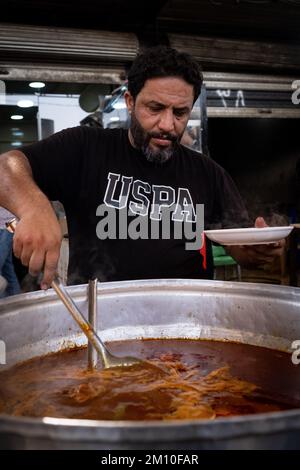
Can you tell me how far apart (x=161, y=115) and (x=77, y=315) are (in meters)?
1.16

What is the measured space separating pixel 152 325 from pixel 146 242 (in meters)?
0.53

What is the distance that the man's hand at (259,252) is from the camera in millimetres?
1595

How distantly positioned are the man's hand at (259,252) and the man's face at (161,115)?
600mm

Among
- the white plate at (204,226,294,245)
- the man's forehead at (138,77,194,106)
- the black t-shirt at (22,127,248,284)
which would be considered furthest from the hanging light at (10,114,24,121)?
the white plate at (204,226,294,245)

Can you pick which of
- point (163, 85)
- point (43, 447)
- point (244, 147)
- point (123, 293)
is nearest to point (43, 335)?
point (123, 293)

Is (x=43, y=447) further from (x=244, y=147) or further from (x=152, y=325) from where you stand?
(x=244, y=147)

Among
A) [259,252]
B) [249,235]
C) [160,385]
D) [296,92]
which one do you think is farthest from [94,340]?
[296,92]

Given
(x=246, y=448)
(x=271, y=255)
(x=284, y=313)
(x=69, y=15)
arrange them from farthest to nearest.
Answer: (x=69, y=15) → (x=271, y=255) → (x=284, y=313) → (x=246, y=448)

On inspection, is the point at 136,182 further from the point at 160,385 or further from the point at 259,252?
the point at 160,385

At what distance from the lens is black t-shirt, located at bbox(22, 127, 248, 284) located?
1.91m

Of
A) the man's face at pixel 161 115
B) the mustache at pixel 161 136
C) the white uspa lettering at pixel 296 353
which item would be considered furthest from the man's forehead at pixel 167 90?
the white uspa lettering at pixel 296 353

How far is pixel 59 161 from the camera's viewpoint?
193 cm

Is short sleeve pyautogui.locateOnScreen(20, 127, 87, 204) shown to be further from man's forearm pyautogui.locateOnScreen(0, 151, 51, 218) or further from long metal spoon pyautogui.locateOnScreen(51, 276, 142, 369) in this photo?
long metal spoon pyautogui.locateOnScreen(51, 276, 142, 369)
